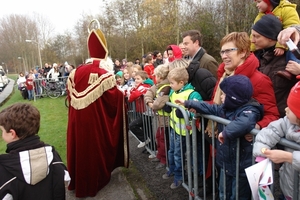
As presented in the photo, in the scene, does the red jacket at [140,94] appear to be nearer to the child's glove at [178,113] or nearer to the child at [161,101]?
the child at [161,101]

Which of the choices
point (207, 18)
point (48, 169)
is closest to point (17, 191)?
point (48, 169)

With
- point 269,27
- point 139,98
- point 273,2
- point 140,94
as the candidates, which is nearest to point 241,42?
point 269,27

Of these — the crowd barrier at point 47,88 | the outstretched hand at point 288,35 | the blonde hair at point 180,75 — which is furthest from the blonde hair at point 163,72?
the crowd barrier at point 47,88

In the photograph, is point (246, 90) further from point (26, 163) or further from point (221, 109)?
point (26, 163)

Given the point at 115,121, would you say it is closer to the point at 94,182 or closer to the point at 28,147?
the point at 94,182

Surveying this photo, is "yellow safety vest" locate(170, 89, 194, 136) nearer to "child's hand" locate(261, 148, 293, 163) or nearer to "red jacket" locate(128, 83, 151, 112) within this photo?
"red jacket" locate(128, 83, 151, 112)

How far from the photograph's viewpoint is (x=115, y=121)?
3787 mm

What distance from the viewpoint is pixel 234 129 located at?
1991mm

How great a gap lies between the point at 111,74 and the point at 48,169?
1.93 metres

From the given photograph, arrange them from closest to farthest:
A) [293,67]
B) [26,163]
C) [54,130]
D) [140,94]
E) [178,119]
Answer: [26,163]
[293,67]
[178,119]
[140,94]
[54,130]

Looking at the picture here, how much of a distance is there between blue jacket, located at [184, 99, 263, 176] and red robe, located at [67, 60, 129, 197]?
153cm

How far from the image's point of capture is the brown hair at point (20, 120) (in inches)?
76.2

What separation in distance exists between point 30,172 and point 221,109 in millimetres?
1713

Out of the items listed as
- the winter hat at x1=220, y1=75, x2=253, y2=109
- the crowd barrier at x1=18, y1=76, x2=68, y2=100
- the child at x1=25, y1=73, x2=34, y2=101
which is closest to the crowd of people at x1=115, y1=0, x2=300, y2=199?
the winter hat at x1=220, y1=75, x2=253, y2=109
